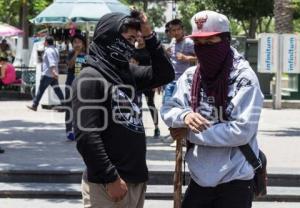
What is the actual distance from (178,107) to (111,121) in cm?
39

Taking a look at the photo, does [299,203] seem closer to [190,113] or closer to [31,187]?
[31,187]

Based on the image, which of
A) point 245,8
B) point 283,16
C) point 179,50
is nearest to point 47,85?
point 179,50

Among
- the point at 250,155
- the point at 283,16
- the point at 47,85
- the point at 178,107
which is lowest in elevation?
the point at 47,85

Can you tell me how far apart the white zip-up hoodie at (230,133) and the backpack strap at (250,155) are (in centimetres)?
2

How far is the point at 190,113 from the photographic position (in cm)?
384

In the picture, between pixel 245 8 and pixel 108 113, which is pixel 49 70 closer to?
pixel 108 113

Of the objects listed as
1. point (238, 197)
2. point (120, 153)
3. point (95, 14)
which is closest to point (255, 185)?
point (238, 197)

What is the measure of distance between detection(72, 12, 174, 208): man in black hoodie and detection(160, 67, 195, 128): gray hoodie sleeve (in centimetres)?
19

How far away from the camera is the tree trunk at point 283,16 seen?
19.2 m

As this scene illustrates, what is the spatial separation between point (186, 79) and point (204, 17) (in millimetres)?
401

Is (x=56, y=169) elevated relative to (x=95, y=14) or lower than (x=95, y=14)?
lower

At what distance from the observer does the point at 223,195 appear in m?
3.84

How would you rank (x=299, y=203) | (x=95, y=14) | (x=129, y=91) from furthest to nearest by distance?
1. (x=95, y=14)
2. (x=299, y=203)
3. (x=129, y=91)

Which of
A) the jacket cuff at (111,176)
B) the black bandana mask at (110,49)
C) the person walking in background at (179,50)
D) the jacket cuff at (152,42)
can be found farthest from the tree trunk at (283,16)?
the jacket cuff at (111,176)
